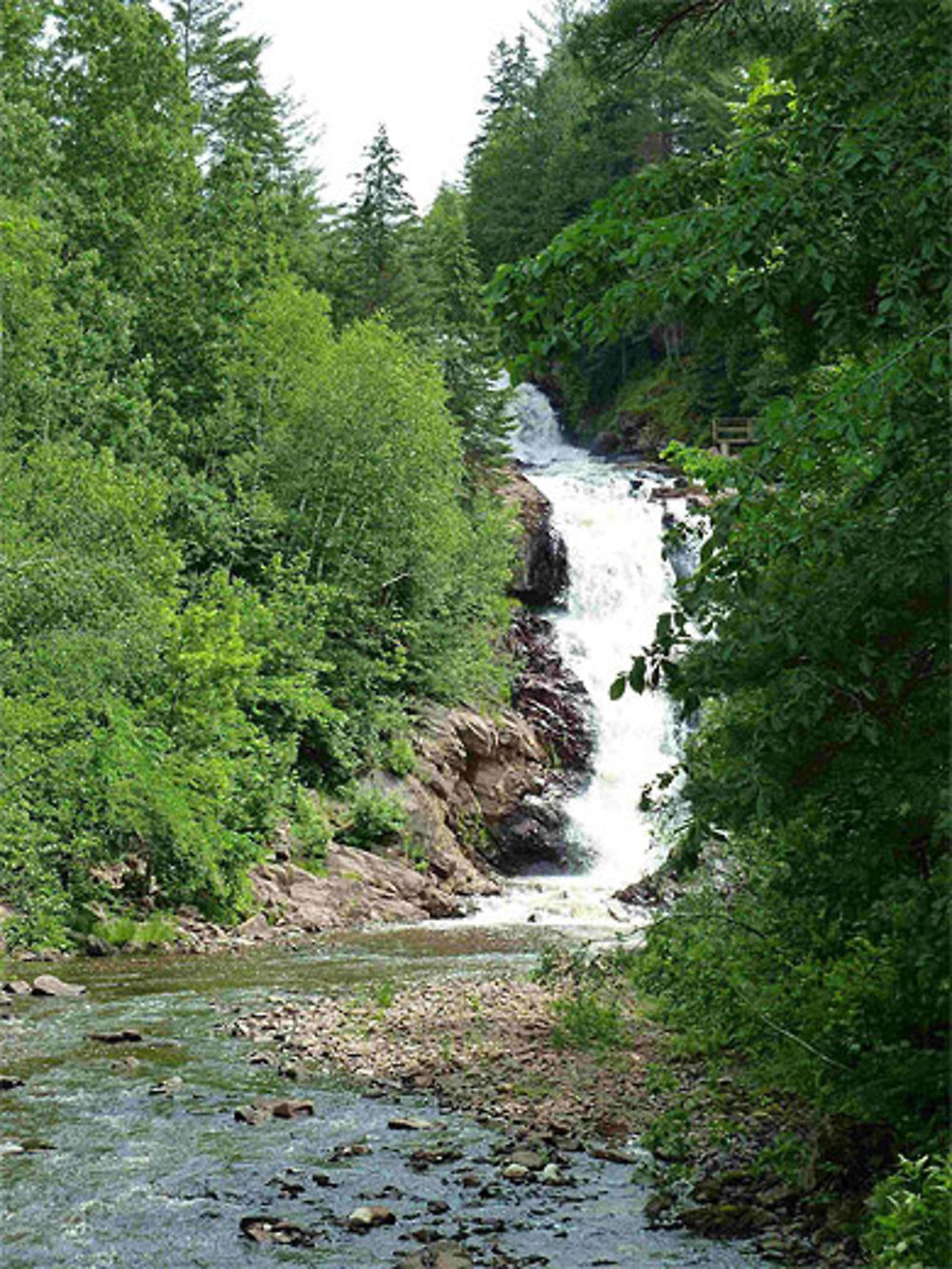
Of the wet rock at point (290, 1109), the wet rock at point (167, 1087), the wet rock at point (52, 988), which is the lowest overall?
the wet rock at point (52, 988)

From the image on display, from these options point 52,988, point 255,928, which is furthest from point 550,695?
point 52,988

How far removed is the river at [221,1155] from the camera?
6504 millimetres

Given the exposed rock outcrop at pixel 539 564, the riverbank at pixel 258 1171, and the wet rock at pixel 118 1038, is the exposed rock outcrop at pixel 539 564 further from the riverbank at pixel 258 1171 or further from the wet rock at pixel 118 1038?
the wet rock at pixel 118 1038

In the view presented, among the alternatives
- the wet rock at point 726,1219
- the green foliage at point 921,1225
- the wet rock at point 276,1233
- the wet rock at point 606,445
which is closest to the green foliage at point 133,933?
the wet rock at point 276,1233

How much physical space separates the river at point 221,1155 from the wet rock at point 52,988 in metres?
0.21

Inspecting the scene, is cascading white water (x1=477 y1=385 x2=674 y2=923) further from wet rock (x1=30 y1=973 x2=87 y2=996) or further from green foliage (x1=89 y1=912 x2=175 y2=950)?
wet rock (x1=30 y1=973 x2=87 y2=996)

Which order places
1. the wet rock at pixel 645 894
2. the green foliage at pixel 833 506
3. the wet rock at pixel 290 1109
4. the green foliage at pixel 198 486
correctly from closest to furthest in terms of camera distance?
the green foliage at pixel 833 506, the wet rock at pixel 290 1109, the green foliage at pixel 198 486, the wet rock at pixel 645 894

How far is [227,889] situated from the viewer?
20.4 metres

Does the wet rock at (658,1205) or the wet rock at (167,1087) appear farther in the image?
the wet rock at (167,1087)

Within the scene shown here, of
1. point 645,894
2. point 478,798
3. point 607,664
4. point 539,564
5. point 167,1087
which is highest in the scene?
point 539,564

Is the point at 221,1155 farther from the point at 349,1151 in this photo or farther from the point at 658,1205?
the point at 658,1205

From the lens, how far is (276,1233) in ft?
21.9

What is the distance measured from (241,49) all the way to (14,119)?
905 inches

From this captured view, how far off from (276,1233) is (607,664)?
27.3m
